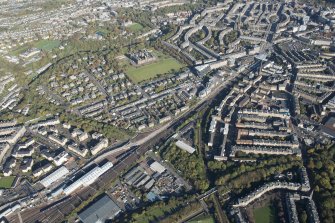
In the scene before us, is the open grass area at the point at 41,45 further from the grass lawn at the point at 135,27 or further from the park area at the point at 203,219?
the park area at the point at 203,219

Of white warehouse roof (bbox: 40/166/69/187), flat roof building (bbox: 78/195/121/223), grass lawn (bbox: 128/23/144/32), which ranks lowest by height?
flat roof building (bbox: 78/195/121/223)

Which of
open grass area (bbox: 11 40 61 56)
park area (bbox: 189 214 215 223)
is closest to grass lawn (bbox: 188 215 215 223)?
park area (bbox: 189 214 215 223)

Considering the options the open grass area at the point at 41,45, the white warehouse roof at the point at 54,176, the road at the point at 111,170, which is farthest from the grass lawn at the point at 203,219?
the open grass area at the point at 41,45

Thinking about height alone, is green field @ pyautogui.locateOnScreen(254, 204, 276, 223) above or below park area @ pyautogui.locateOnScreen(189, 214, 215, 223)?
below

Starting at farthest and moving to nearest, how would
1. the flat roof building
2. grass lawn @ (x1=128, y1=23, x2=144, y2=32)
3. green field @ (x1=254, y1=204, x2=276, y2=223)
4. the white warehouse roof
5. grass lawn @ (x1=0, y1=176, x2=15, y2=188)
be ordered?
1. grass lawn @ (x1=128, y1=23, x2=144, y2=32)
2. grass lawn @ (x1=0, y1=176, x2=15, y2=188)
3. the white warehouse roof
4. the flat roof building
5. green field @ (x1=254, y1=204, x2=276, y2=223)

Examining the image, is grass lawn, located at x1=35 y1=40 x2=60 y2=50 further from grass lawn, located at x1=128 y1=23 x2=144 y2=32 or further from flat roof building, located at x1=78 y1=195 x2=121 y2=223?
flat roof building, located at x1=78 y1=195 x2=121 y2=223

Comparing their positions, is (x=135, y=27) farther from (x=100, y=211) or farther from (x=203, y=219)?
(x=203, y=219)
